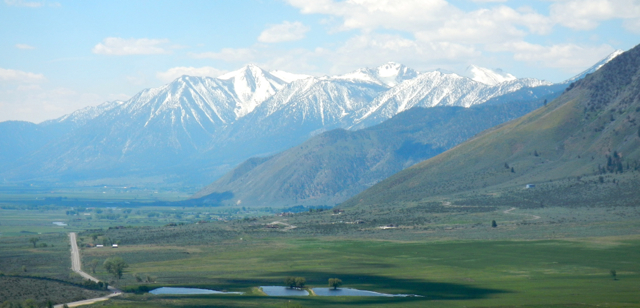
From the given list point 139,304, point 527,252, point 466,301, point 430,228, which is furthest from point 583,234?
point 139,304

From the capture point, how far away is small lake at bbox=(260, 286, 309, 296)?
10362 cm

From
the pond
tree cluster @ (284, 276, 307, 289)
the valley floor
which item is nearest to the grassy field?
the valley floor

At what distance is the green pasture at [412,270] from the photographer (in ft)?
311

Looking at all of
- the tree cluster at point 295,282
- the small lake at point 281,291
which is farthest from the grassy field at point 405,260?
the tree cluster at point 295,282

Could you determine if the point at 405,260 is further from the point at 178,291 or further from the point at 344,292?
the point at 178,291

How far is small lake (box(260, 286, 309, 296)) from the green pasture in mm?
2475

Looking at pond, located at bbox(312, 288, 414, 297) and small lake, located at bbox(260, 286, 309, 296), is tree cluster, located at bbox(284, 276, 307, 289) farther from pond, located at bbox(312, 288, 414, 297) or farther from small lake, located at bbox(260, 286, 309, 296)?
pond, located at bbox(312, 288, 414, 297)

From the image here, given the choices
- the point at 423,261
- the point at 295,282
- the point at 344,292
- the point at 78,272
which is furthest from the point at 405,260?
the point at 78,272

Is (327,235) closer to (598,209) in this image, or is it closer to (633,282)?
(598,209)

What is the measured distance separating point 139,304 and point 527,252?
72.7m

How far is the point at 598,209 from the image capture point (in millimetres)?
195875

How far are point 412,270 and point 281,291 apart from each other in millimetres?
27041

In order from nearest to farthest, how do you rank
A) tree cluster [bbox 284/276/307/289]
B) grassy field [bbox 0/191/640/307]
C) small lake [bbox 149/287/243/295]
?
grassy field [bbox 0/191/640/307] → small lake [bbox 149/287/243/295] → tree cluster [bbox 284/276/307/289]

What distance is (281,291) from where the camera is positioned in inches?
4213
